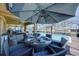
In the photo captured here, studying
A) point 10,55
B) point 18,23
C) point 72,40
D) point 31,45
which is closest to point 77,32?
point 72,40

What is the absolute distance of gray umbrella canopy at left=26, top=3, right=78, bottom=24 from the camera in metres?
2.59

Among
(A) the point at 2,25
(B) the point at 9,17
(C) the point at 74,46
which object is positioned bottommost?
(C) the point at 74,46

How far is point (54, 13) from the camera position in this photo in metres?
2.60

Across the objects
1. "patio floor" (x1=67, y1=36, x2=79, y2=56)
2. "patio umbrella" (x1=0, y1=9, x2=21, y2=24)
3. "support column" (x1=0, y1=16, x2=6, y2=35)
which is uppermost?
"patio umbrella" (x1=0, y1=9, x2=21, y2=24)

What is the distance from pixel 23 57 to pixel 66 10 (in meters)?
0.98

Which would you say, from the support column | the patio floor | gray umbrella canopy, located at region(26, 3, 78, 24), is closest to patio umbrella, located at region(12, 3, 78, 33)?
gray umbrella canopy, located at region(26, 3, 78, 24)

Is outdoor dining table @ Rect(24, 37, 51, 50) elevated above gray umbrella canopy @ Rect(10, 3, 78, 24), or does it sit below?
below

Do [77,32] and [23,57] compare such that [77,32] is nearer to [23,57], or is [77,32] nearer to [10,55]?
[23,57]

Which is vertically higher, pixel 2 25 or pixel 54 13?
pixel 54 13

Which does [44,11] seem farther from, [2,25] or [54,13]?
[2,25]

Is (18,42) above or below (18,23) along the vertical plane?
below

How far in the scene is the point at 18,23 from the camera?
261cm

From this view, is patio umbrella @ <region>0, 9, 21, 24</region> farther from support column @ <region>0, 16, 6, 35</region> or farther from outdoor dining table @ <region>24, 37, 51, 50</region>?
outdoor dining table @ <region>24, 37, 51, 50</region>

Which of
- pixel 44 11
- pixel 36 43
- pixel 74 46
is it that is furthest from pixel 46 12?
pixel 74 46
